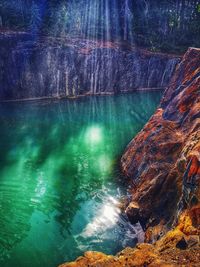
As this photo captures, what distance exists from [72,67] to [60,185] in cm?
2788

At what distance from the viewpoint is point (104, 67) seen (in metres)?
45.8

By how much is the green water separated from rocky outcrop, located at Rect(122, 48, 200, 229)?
41.3 inches

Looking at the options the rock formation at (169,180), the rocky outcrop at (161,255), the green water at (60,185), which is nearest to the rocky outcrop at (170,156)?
the rock formation at (169,180)

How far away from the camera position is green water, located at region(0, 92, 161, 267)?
12180 mm

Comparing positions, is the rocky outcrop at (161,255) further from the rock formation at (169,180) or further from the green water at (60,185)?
the green water at (60,185)

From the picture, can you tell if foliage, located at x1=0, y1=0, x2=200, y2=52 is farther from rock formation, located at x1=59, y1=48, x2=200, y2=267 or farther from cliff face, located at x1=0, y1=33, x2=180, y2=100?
rock formation, located at x1=59, y1=48, x2=200, y2=267

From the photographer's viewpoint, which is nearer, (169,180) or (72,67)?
(169,180)

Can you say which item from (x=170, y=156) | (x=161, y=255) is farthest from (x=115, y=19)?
(x=161, y=255)

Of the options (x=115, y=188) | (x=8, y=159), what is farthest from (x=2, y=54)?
(x=115, y=188)

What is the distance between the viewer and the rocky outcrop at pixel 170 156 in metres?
11.0

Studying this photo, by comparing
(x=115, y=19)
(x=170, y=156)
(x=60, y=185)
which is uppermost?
(x=115, y=19)

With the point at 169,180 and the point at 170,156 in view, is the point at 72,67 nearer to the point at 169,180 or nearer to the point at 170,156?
the point at 170,156

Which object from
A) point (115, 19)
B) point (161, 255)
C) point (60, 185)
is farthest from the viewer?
point (115, 19)

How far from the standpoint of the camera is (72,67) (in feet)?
140
